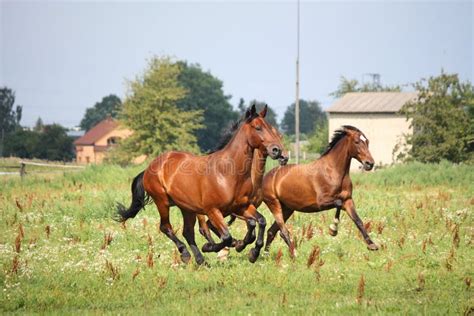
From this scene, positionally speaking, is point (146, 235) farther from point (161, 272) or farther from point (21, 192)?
point (21, 192)

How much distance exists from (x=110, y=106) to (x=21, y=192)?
464ft

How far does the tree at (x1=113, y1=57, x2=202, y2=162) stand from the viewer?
65.6 metres

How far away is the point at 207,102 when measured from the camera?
384 ft

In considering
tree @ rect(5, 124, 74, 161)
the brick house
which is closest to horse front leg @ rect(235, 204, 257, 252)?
tree @ rect(5, 124, 74, 161)

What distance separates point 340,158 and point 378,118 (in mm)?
47109

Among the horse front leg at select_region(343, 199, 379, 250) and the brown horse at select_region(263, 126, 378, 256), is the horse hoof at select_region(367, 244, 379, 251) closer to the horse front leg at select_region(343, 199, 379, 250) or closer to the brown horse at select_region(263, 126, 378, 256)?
the horse front leg at select_region(343, 199, 379, 250)

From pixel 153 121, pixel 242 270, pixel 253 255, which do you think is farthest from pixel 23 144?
pixel 242 270

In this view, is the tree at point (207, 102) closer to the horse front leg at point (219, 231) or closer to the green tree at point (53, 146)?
the green tree at point (53, 146)

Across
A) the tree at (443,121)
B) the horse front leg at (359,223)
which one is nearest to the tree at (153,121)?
the tree at (443,121)

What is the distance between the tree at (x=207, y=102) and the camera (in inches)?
4503

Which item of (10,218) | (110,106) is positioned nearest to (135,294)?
(10,218)

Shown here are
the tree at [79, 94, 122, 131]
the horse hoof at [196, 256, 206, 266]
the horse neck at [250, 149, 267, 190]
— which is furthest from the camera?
the tree at [79, 94, 122, 131]

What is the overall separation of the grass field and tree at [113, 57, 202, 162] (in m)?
46.3

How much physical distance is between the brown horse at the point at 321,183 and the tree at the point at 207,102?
9808 cm
